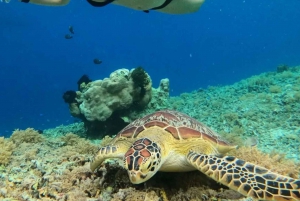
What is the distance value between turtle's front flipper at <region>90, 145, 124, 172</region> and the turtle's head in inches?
15.7

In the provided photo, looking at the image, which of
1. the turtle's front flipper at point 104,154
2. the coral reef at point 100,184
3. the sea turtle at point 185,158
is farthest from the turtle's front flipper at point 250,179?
the turtle's front flipper at point 104,154

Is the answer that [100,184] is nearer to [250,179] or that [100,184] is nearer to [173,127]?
[173,127]

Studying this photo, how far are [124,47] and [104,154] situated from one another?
10898 cm

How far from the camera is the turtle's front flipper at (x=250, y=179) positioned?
1.91 meters

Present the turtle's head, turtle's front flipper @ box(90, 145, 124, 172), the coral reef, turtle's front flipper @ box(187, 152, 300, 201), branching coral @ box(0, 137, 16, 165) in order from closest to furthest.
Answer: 1. turtle's front flipper @ box(187, 152, 300, 201)
2. the turtle's head
3. the coral reef
4. turtle's front flipper @ box(90, 145, 124, 172)
5. branching coral @ box(0, 137, 16, 165)

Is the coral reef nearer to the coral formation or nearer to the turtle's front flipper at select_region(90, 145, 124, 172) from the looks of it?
the coral formation

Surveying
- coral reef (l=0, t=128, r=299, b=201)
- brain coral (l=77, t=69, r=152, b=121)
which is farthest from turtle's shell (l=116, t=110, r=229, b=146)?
brain coral (l=77, t=69, r=152, b=121)

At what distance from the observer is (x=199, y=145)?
285 centimetres

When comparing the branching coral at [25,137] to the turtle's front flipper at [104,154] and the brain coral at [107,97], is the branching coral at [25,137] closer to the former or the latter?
the brain coral at [107,97]

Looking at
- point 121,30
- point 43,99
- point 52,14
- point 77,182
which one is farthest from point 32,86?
point 77,182

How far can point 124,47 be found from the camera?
10881cm

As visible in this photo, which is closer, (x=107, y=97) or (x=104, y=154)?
(x=104, y=154)

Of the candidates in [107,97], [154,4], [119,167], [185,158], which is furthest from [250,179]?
[107,97]

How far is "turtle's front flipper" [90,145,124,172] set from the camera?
2584 mm
